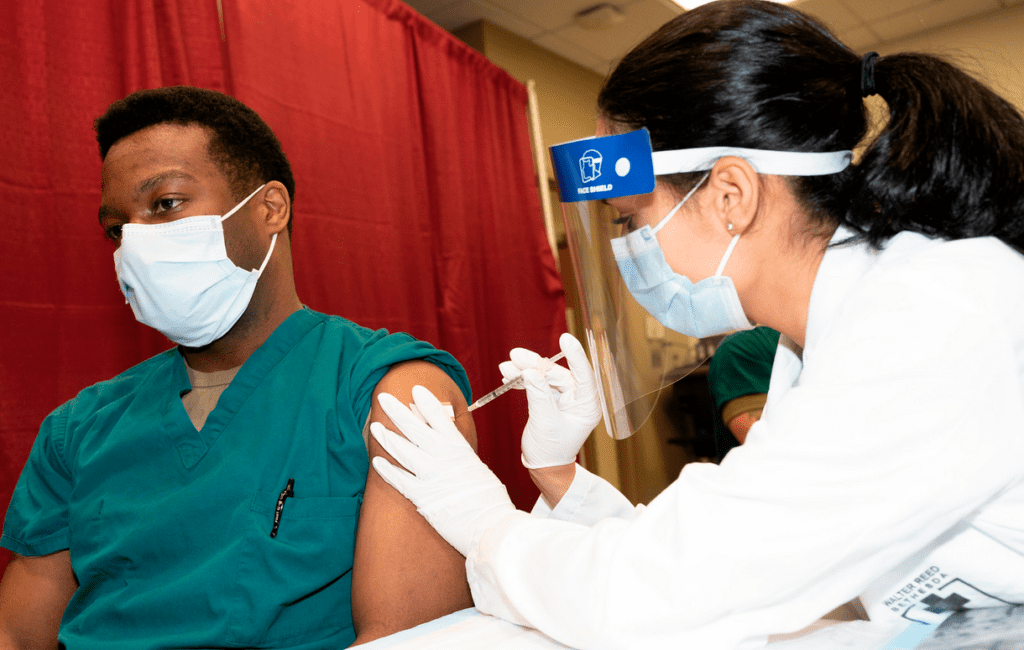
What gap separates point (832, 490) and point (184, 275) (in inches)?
42.5

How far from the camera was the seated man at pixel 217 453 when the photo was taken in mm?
1041

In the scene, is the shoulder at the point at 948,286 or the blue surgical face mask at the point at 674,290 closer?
the shoulder at the point at 948,286

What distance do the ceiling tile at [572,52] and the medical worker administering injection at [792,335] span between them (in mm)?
3388

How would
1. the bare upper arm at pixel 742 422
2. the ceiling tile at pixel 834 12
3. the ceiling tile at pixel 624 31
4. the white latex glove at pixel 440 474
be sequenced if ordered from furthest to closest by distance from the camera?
1. the ceiling tile at pixel 834 12
2. the ceiling tile at pixel 624 31
3. the bare upper arm at pixel 742 422
4. the white latex glove at pixel 440 474

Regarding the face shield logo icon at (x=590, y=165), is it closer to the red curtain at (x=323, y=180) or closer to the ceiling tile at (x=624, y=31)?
the red curtain at (x=323, y=180)

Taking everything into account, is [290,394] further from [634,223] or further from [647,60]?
[647,60]

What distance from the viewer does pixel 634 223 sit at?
1.01 m

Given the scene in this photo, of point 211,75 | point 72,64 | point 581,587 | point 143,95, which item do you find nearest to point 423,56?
point 211,75

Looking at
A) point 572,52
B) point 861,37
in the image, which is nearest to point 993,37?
point 861,37

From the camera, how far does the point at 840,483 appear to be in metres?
0.63

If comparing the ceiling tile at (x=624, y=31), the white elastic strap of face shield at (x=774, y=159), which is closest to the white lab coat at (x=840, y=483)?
the white elastic strap of face shield at (x=774, y=159)

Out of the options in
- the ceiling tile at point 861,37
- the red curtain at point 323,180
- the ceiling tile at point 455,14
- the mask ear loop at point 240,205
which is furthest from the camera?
the ceiling tile at point 861,37

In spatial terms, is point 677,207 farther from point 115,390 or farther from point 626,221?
point 115,390

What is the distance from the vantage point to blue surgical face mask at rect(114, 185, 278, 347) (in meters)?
1.26
